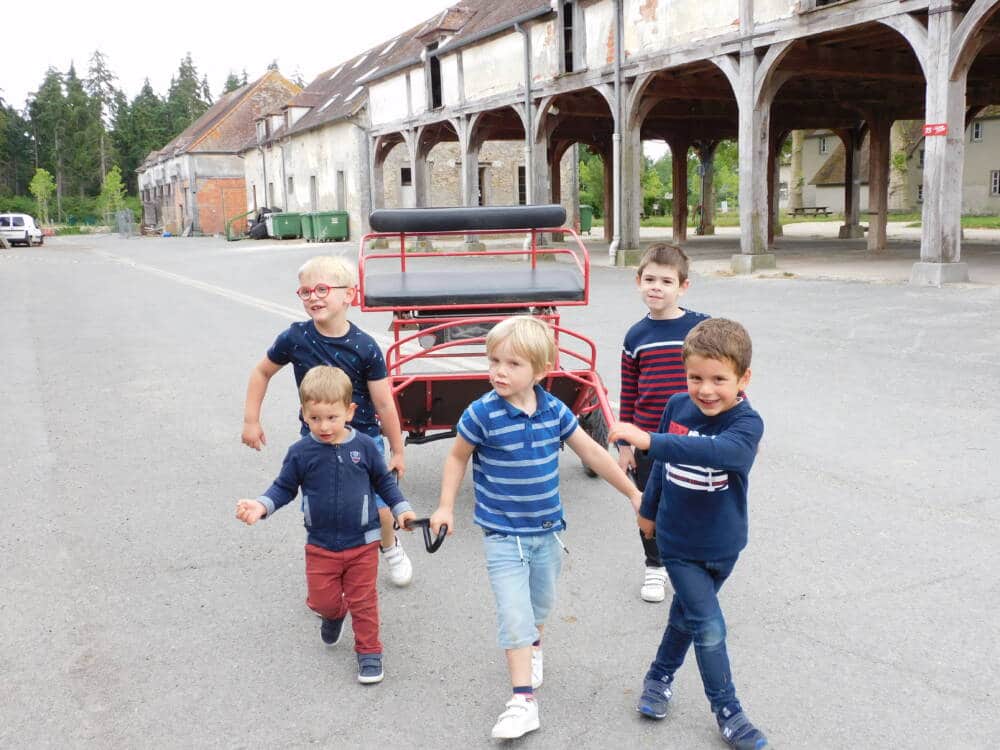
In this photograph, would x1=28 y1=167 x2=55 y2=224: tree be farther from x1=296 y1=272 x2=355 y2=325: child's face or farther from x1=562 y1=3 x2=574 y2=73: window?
x1=296 y1=272 x2=355 y2=325: child's face

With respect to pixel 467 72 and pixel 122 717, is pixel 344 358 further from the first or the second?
pixel 467 72

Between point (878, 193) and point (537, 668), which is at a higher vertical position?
point (878, 193)

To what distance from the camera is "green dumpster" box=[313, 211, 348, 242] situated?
127 feet

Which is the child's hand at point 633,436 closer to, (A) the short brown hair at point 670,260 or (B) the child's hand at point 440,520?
(B) the child's hand at point 440,520

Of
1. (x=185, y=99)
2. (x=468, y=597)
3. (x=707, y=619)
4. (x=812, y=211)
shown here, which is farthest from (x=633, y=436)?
(x=185, y=99)

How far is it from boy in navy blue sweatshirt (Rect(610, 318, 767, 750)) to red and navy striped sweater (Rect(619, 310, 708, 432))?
0.78 m

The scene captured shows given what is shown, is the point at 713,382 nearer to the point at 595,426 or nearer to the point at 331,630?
the point at 331,630

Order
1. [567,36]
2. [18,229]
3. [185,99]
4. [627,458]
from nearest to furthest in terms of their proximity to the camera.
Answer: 1. [627,458]
2. [567,36]
3. [18,229]
4. [185,99]

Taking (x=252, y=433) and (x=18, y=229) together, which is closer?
(x=252, y=433)

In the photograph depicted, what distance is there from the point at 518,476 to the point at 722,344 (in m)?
0.77

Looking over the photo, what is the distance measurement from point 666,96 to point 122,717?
20.6 m

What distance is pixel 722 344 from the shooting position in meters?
2.50

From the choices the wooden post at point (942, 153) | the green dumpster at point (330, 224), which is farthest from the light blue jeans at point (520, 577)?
the green dumpster at point (330, 224)

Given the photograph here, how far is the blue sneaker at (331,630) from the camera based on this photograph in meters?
3.36
